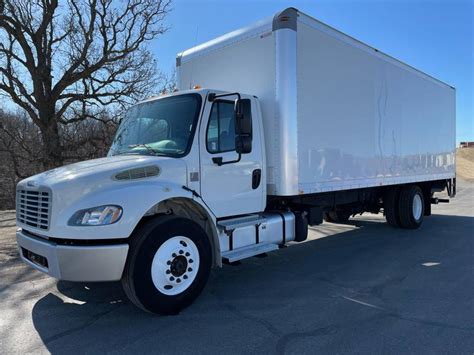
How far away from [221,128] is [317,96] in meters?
1.99

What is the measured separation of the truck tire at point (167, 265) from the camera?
420 centimetres

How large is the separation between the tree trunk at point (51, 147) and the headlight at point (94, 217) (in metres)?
15.1

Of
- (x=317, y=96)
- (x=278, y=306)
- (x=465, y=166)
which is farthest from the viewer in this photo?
(x=465, y=166)

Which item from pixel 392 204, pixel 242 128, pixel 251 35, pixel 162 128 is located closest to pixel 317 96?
pixel 251 35

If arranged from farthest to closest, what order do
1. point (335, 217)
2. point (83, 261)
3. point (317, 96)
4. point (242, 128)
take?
point (335, 217) < point (317, 96) < point (242, 128) < point (83, 261)

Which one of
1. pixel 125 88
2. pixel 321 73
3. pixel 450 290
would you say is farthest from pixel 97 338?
pixel 125 88

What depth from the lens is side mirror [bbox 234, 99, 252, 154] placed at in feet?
16.5

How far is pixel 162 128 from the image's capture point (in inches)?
209

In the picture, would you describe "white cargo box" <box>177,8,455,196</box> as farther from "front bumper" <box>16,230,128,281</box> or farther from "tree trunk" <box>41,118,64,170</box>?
"tree trunk" <box>41,118,64,170</box>

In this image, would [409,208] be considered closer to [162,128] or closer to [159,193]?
[162,128]

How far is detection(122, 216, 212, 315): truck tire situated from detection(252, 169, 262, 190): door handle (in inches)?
51.9

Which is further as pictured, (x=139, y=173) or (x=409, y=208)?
(x=409, y=208)

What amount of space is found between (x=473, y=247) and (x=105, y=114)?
1776cm

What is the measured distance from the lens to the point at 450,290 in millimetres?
5203
